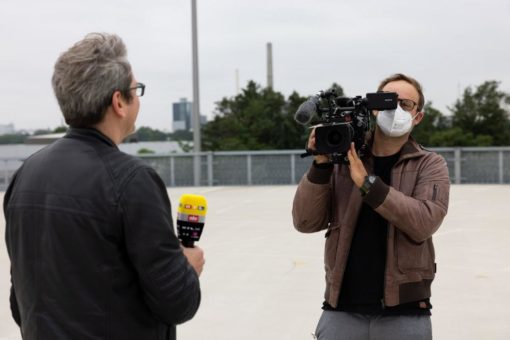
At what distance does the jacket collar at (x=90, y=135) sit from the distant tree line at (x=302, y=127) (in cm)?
2922

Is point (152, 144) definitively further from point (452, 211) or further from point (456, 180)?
point (452, 211)

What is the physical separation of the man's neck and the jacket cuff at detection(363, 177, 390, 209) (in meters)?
0.31

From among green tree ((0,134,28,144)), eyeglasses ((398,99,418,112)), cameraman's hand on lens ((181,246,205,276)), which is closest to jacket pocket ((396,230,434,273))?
eyeglasses ((398,99,418,112))

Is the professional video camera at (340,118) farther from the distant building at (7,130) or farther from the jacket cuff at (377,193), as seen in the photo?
the distant building at (7,130)

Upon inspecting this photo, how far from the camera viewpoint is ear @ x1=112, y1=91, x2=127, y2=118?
2.22m

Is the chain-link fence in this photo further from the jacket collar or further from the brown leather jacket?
the jacket collar

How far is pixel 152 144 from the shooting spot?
161 feet

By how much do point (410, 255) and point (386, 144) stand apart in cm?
51

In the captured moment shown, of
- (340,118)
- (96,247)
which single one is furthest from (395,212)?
(96,247)

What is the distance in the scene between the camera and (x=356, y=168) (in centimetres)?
296

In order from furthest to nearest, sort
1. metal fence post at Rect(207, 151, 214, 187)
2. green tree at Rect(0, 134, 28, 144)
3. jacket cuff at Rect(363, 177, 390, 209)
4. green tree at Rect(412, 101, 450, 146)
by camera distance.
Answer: green tree at Rect(0, 134, 28, 144)
green tree at Rect(412, 101, 450, 146)
metal fence post at Rect(207, 151, 214, 187)
jacket cuff at Rect(363, 177, 390, 209)

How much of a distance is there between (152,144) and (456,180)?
29.4m

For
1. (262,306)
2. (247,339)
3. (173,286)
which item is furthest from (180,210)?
(262,306)

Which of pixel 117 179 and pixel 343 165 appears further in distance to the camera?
pixel 343 165
